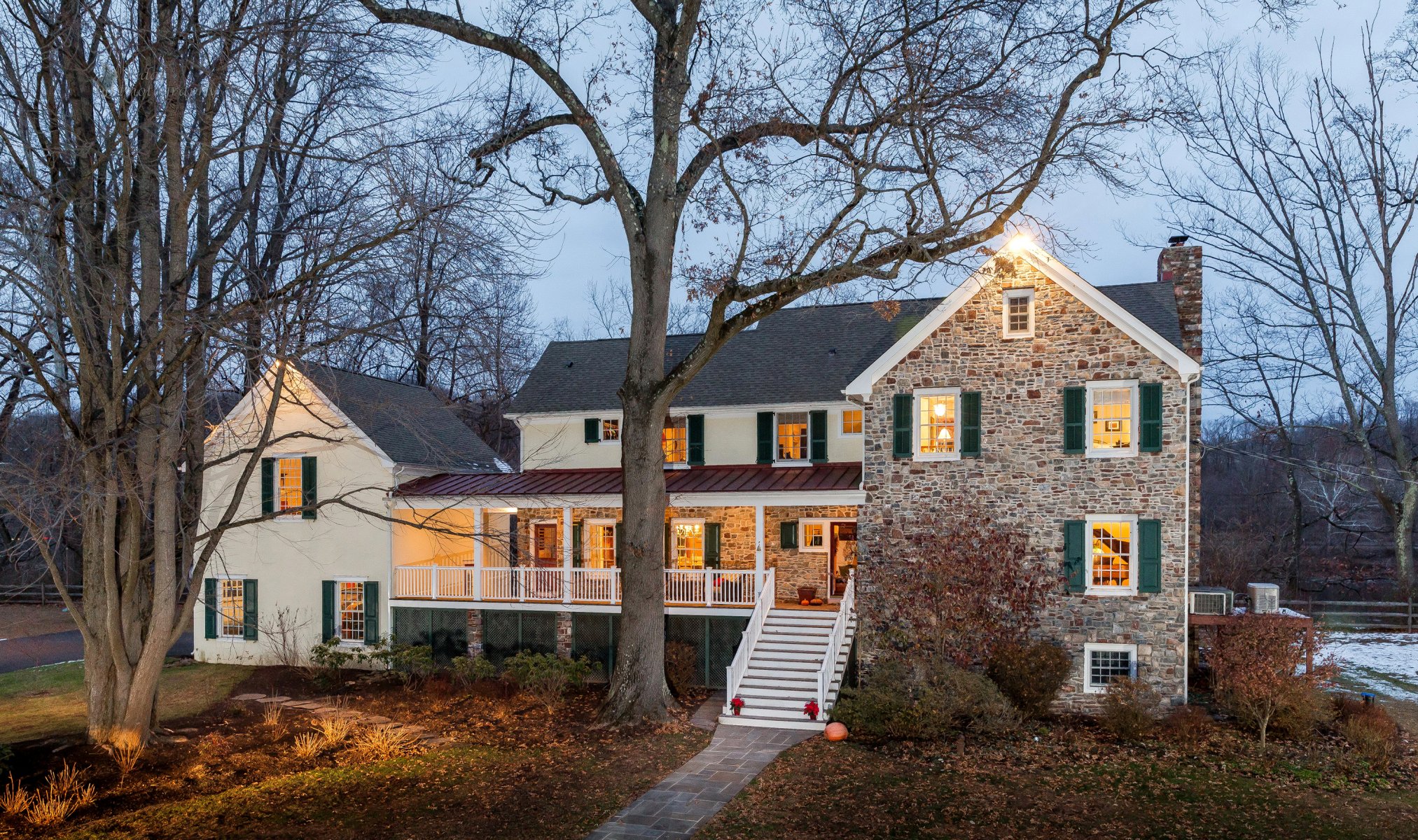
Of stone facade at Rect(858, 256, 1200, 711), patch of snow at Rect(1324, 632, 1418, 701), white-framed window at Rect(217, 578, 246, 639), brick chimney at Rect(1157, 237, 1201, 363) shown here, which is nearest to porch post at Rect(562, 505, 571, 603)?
stone facade at Rect(858, 256, 1200, 711)

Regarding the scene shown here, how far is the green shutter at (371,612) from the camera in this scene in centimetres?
2078

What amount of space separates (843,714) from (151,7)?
15.1 meters

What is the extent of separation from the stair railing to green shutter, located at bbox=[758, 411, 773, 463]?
3.65 m

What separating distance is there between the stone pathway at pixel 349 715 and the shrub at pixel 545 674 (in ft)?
7.49

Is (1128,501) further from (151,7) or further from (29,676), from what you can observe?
(29,676)

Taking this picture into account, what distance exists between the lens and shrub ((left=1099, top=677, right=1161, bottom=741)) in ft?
47.5

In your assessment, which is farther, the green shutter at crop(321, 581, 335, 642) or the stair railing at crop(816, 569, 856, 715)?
the green shutter at crop(321, 581, 335, 642)

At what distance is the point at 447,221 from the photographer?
491 inches

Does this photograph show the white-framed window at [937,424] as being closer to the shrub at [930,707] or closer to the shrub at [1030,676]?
the shrub at [1030,676]

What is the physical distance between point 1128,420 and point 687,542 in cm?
1010

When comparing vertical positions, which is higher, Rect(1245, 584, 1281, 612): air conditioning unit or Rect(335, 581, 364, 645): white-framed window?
Rect(1245, 584, 1281, 612): air conditioning unit

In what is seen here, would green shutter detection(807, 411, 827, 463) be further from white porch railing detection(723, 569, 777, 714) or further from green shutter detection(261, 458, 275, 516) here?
green shutter detection(261, 458, 275, 516)

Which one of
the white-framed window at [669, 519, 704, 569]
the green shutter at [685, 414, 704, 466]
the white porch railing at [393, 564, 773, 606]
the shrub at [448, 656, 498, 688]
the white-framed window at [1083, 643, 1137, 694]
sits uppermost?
the green shutter at [685, 414, 704, 466]

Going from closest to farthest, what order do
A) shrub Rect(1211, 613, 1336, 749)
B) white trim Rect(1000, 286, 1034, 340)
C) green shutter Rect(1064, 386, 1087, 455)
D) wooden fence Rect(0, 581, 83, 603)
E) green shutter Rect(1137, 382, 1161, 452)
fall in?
shrub Rect(1211, 613, 1336, 749) < green shutter Rect(1137, 382, 1161, 452) < green shutter Rect(1064, 386, 1087, 455) < white trim Rect(1000, 286, 1034, 340) < wooden fence Rect(0, 581, 83, 603)
